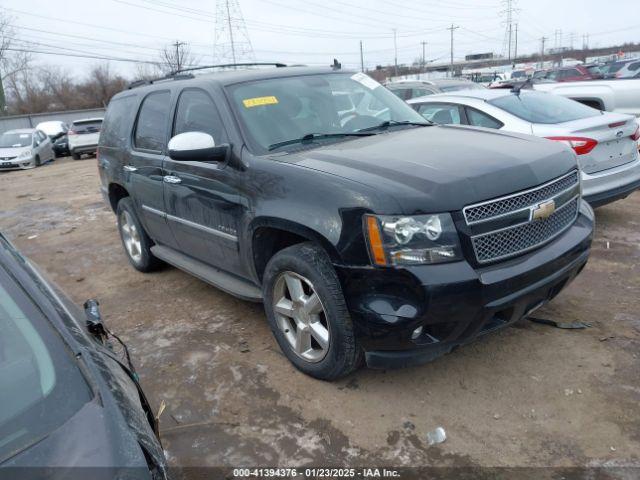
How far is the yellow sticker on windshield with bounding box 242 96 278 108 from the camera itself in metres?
3.78

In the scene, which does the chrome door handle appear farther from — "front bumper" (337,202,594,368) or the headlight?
the headlight

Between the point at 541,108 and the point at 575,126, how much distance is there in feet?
2.23

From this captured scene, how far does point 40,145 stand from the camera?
19969 mm

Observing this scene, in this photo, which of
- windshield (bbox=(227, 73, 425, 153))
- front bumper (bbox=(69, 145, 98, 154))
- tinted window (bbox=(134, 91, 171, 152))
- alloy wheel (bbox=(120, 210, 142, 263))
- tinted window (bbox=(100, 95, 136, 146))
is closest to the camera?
windshield (bbox=(227, 73, 425, 153))

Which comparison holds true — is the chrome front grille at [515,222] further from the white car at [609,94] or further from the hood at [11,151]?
the hood at [11,151]

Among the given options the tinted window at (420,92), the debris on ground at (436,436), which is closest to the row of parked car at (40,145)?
the tinted window at (420,92)

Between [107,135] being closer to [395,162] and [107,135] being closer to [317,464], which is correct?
[395,162]

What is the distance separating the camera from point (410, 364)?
9.25 feet

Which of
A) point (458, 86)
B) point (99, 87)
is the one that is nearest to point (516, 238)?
point (458, 86)

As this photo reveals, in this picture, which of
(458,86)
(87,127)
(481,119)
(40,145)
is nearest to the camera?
(481,119)

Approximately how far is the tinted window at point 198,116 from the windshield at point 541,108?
3.57 m

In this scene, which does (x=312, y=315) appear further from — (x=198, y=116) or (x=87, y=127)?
(x=87, y=127)

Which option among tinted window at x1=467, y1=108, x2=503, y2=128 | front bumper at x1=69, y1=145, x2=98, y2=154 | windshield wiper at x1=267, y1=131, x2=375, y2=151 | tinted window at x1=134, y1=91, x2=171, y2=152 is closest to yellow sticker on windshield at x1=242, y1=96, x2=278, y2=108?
windshield wiper at x1=267, y1=131, x2=375, y2=151

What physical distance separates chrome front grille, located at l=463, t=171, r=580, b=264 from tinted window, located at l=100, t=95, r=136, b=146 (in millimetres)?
3764
